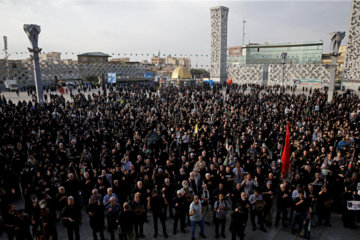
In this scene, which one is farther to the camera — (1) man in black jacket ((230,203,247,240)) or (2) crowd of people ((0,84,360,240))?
(2) crowd of people ((0,84,360,240))

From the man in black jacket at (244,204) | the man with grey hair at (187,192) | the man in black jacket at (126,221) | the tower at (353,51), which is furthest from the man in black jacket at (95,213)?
the tower at (353,51)

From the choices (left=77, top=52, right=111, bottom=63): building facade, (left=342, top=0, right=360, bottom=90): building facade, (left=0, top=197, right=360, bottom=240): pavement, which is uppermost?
(left=77, top=52, right=111, bottom=63): building facade

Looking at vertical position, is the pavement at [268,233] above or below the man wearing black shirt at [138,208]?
below

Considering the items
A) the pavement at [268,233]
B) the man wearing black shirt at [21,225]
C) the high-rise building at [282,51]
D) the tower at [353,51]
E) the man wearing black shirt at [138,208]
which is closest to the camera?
the man wearing black shirt at [21,225]

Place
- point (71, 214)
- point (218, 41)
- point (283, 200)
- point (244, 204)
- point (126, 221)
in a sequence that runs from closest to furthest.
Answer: point (126, 221), point (71, 214), point (244, 204), point (283, 200), point (218, 41)

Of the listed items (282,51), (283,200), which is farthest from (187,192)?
(282,51)

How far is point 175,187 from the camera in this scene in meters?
6.72

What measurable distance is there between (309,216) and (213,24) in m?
49.3

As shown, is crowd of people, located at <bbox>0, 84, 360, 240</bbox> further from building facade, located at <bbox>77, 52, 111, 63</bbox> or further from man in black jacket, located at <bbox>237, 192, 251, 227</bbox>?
building facade, located at <bbox>77, 52, 111, 63</bbox>

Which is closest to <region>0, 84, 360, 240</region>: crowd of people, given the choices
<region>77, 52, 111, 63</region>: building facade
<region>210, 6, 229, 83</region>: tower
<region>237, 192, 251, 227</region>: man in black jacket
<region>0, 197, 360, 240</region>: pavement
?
<region>237, 192, 251, 227</region>: man in black jacket

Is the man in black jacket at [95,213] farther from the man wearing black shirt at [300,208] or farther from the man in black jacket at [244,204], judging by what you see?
the man wearing black shirt at [300,208]

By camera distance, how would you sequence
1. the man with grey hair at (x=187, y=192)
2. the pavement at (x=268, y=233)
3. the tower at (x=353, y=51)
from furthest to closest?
the tower at (x=353, y=51), the man with grey hair at (x=187, y=192), the pavement at (x=268, y=233)

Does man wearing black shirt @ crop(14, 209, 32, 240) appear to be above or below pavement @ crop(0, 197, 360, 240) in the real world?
above

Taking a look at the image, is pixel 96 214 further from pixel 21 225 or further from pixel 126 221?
pixel 21 225
